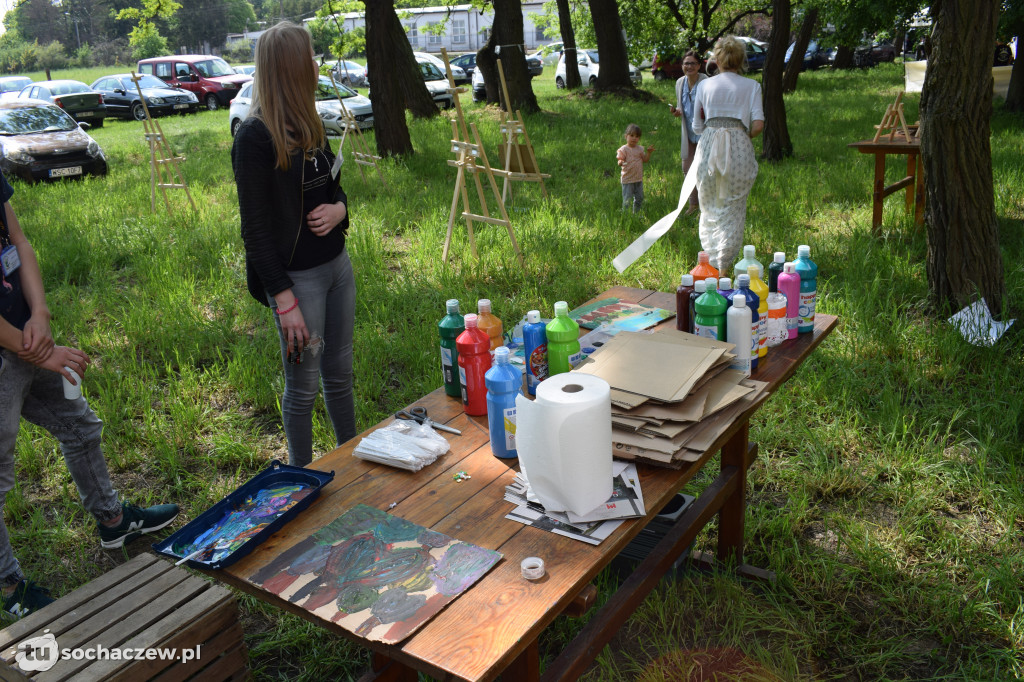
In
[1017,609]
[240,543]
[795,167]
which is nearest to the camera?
[240,543]

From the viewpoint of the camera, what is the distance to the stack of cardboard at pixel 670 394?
7.05ft

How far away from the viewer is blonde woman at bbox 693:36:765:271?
5617 millimetres

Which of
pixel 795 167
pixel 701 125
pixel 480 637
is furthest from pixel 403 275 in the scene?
pixel 795 167

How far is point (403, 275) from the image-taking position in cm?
637

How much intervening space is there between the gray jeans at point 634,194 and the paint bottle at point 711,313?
5433mm

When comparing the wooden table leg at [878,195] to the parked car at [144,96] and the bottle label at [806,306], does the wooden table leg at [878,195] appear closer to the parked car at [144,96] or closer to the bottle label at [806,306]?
the bottle label at [806,306]

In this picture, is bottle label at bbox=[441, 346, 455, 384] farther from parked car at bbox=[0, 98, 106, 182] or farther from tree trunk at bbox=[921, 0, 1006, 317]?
parked car at bbox=[0, 98, 106, 182]

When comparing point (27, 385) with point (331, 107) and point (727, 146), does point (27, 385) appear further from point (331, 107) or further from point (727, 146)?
point (331, 107)

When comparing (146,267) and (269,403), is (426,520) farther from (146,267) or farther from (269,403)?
(146,267)

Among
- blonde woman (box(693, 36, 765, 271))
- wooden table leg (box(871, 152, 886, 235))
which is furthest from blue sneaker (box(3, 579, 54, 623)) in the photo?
wooden table leg (box(871, 152, 886, 235))

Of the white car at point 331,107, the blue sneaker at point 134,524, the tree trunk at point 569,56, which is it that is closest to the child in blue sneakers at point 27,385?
the blue sneaker at point 134,524

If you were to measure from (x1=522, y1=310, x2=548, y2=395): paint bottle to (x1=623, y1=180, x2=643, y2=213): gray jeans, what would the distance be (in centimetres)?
570

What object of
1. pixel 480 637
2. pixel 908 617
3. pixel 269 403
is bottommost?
pixel 908 617

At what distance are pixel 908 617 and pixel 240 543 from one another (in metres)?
2.33
